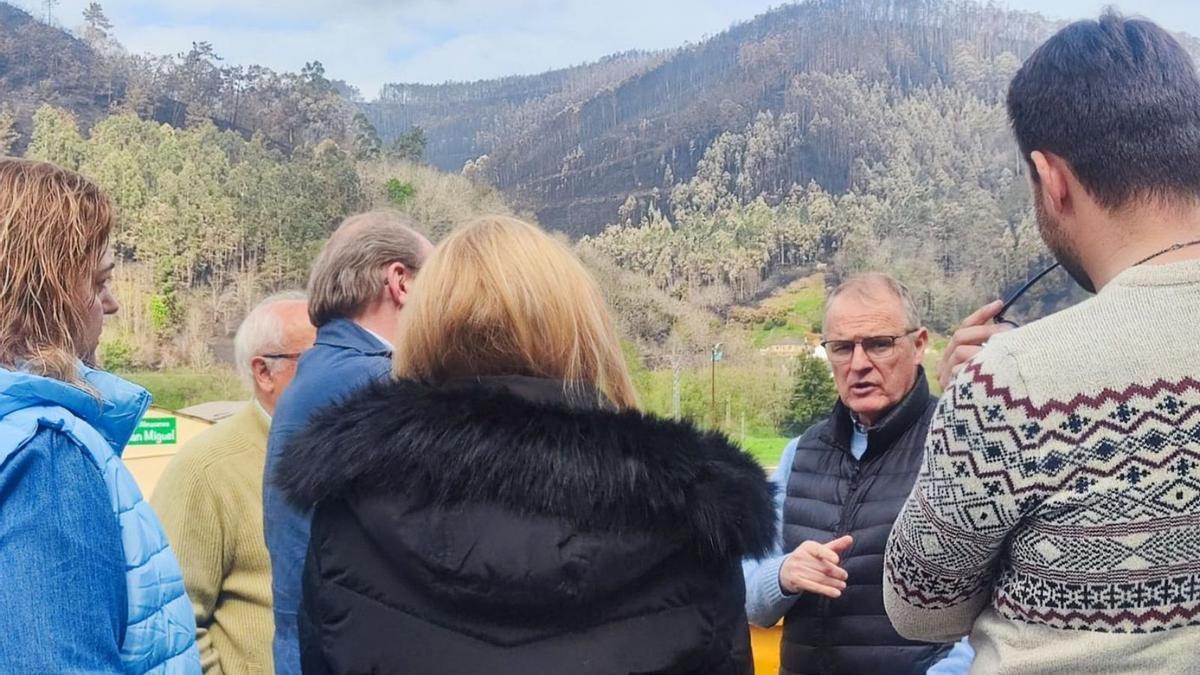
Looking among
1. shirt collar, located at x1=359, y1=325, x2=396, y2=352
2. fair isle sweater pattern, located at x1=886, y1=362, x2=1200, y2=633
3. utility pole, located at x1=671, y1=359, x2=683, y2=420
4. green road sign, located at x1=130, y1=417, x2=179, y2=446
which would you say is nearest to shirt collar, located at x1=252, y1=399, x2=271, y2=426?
shirt collar, located at x1=359, y1=325, x2=396, y2=352

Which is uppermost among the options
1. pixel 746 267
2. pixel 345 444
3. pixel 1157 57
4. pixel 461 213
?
pixel 1157 57

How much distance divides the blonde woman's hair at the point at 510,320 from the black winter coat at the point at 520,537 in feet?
0.19

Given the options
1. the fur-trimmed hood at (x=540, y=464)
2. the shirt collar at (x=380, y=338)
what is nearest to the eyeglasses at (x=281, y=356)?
the shirt collar at (x=380, y=338)

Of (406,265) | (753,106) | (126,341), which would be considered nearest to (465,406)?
(406,265)

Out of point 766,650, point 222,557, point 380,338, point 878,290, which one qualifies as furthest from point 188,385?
point 878,290

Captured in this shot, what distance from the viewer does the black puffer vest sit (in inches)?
76.3

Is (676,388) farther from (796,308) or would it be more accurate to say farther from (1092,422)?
(1092,422)

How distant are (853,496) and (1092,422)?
3.78ft

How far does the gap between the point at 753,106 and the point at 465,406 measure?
Answer: 76.3 feet

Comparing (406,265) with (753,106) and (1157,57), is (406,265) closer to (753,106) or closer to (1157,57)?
(1157,57)

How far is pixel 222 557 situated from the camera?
7.43 feet

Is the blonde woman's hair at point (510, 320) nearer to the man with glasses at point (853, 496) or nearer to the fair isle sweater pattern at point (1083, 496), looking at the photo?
the fair isle sweater pattern at point (1083, 496)

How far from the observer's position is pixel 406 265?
7.00 ft

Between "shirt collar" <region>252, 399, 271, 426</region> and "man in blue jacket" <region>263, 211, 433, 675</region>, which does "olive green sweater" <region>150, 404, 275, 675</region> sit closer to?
"shirt collar" <region>252, 399, 271, 426</region>
